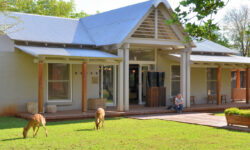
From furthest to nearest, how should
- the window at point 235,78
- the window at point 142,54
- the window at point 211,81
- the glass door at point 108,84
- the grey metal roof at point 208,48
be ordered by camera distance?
1. the window at point 235,78
2. the window at point 211,81
3. the grey metal roof at point 208,48
4. the window at point 142,54
5. the glass door at point 108,84

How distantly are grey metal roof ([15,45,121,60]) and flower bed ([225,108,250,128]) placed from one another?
5.03 meters

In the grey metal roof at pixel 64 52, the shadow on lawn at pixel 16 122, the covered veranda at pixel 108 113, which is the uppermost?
the grey metal roof at pixel 64 52

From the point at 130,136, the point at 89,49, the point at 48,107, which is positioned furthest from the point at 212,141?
the point at 89,49

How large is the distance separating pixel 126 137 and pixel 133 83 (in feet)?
29.3

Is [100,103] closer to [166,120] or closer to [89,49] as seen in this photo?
[89,49]

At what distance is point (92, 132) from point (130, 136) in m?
1.18

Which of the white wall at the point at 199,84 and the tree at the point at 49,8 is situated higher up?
the tree at the point at 49,8

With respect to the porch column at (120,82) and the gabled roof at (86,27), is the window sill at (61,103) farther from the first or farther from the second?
the gabled roof at (86,27)

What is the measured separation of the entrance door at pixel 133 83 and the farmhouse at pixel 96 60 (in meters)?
0.05

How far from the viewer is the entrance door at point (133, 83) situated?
18.0 metres

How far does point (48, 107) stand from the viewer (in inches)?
547

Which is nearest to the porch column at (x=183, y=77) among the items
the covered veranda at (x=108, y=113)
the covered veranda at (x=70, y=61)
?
the covered veranda at (x=108, y=113)

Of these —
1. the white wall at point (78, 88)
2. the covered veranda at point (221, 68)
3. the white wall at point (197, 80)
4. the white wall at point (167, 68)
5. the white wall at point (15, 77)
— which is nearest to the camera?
the white wall at point (15, 77)

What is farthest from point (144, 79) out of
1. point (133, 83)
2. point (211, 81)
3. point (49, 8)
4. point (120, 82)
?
point (49, 8)
